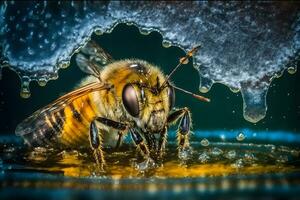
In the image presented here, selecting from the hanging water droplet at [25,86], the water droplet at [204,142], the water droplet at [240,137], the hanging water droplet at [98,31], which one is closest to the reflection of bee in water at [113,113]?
the hanging water droplet at [98,31]

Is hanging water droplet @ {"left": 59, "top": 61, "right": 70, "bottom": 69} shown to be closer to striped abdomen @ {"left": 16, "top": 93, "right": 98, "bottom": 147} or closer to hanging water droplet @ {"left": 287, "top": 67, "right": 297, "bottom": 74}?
striped abdomen @ {"left": 16, "top": 93, "right": 98, "bottom": 147}

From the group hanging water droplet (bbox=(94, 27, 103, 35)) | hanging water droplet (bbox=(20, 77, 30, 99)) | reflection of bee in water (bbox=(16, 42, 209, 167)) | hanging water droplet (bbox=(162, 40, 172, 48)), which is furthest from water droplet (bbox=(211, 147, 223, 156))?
hanging water droplet (bbox=(20, 77, 30, 99))

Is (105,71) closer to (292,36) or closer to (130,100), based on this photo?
(130,100)

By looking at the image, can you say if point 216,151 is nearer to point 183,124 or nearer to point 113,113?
point 183,124

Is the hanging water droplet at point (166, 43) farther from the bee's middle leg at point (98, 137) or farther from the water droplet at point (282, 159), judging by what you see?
the water droplet at point (282, 159)

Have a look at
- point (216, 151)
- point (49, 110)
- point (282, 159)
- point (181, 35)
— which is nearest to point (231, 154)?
point (216, 151)

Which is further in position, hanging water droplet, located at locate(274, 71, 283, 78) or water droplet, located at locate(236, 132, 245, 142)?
water droplet, located at locate(236, 132, 245, 142)

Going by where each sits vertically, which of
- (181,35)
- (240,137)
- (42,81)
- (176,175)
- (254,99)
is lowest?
(176,175)
